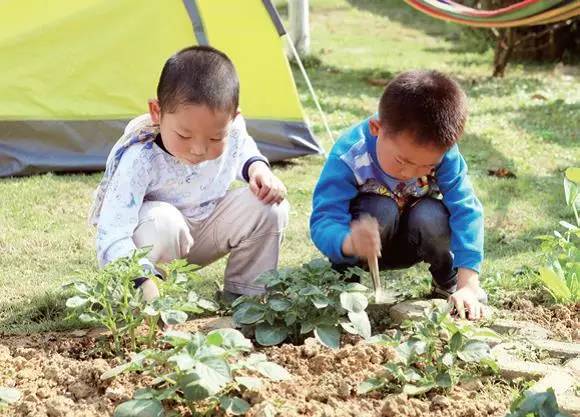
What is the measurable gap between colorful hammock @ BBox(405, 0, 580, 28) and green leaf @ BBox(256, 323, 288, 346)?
3295 millimetres

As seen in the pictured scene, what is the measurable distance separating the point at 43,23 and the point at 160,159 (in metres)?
2.16

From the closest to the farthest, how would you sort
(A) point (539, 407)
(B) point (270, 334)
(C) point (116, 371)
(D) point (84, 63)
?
(A) point (539, 407)
(C) point (116, 371)
(B) point (270, 334)
(D) point (84, 63)

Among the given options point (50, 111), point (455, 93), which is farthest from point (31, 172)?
point (455, 93)

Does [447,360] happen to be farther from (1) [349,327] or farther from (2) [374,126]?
(2) [374,126]

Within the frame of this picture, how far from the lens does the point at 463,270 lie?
290cm

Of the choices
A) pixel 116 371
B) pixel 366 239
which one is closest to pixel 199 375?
pixel 116 371

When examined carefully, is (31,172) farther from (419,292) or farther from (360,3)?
(360,3)

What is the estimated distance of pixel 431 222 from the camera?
2.98 meters

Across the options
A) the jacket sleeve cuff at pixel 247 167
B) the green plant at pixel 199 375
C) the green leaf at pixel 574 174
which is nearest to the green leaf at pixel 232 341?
the green plant at pixel 199 375

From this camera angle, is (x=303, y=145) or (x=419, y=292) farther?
(x=303, y=145)

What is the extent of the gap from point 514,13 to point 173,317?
379 cm

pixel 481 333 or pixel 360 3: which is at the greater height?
pixel 481 333

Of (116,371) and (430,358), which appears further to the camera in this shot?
(430,358)

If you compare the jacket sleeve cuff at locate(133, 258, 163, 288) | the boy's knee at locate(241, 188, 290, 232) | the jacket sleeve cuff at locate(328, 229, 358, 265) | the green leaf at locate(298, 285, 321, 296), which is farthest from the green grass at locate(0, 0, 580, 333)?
the green leaf at locate(298, 285, 321, 296)
